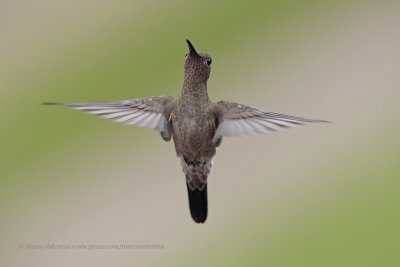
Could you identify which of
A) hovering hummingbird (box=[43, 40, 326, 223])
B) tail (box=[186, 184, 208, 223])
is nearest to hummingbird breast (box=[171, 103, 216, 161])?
hovering hummingbird (box=[43, 40, 326, 223])

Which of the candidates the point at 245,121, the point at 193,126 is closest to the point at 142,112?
the point at 193,126

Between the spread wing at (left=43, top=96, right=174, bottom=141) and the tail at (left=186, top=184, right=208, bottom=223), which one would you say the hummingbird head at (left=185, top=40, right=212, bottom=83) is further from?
the tail at (left=186, top=184, right=208, bottom=223)

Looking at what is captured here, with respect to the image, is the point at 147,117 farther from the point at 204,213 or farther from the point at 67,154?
the point at 67,154

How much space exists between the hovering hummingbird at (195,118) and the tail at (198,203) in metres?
0.01

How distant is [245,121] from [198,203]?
0.26 meters

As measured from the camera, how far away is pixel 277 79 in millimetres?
4078

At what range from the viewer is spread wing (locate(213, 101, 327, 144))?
1.00 meters

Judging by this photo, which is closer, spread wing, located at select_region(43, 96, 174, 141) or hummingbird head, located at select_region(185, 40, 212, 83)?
spread wing, located at select_region(43, 96, 174, 141)

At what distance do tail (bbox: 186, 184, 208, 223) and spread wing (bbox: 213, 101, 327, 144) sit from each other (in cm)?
18

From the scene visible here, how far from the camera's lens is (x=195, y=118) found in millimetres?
1157

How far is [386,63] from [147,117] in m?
3.15

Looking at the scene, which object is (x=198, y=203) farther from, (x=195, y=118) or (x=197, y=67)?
(x=197, y=67)

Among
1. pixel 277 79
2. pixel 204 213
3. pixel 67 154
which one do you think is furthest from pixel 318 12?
pixel 204 213

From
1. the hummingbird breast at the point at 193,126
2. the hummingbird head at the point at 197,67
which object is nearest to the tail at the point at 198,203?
the hummingbird breast at the point at 193,126
